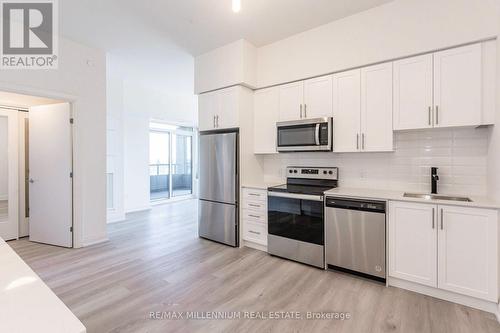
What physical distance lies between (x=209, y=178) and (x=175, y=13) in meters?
2.30

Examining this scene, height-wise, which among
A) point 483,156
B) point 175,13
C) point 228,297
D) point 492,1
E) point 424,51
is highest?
point 175,13

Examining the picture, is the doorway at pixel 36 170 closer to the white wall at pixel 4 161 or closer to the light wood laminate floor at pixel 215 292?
the white wall at pixel 4 161

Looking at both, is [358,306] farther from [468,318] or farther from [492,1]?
[492,1]

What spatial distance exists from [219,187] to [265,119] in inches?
50.9

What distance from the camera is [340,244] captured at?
8.97ft

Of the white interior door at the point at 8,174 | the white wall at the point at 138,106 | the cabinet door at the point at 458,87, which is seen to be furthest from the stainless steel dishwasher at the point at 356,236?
the white interior door at the point at 8,174

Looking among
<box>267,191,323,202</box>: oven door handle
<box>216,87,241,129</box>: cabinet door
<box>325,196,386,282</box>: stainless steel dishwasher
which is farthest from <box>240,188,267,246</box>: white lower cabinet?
<box>216,87,241,129</box>: cabinet door

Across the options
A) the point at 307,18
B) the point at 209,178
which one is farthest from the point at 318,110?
the point at 209,178

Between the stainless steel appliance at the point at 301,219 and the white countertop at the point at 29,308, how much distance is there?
253 cm

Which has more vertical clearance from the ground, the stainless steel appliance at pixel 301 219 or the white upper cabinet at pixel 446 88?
the white upper cabinet at pixel 446 88

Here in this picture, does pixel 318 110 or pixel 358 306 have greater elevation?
pixel 318 110

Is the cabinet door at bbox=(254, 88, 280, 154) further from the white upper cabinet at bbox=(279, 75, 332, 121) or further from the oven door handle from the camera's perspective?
the oven door handle

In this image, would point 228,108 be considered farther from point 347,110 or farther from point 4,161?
point 4,161

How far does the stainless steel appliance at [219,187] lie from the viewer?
3.63 metres
